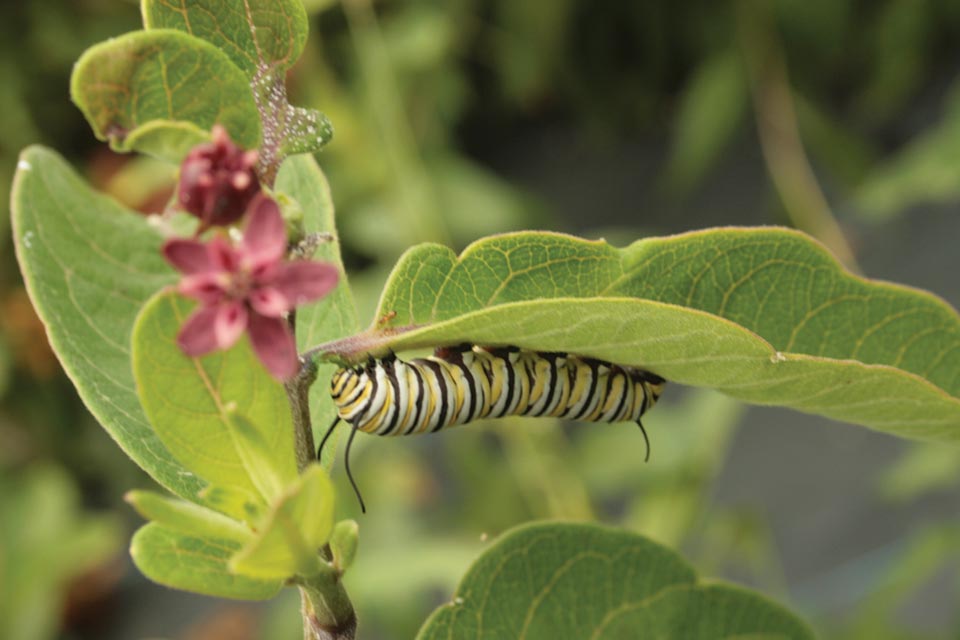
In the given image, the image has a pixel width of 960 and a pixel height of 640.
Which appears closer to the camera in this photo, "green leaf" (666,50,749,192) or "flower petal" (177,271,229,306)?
"flower petal" (177,271,229,306)

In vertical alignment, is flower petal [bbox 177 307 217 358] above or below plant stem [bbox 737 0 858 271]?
below

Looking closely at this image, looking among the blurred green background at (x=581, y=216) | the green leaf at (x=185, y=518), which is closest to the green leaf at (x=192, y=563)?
the green leaf at (x=185, y=518)

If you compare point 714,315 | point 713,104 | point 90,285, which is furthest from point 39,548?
point 714,315

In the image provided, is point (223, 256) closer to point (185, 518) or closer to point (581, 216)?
point (185, 518)

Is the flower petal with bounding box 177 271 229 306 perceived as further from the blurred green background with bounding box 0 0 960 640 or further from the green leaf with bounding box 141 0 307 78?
the blurred green background with bounding box 0 0 960 640

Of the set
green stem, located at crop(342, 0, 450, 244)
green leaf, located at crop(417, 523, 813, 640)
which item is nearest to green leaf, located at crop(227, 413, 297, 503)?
green leaf, located at crop(417, 523, 813, 640)

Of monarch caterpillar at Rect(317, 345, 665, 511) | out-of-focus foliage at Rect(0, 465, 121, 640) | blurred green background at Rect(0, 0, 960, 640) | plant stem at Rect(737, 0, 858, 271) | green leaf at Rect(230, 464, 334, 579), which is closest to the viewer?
green leaf at Rect(230, 464, 334, 579)
